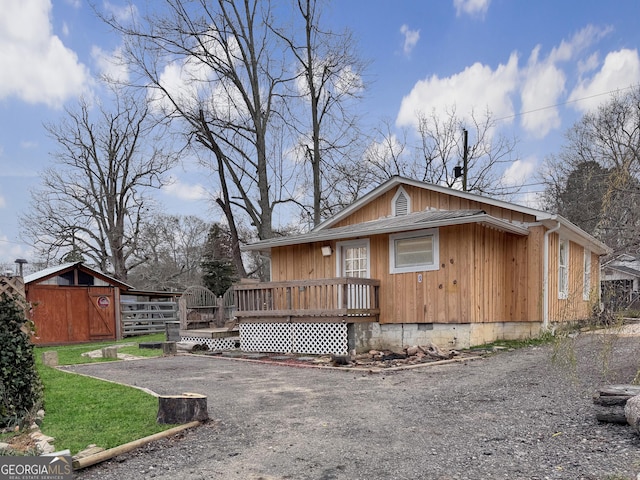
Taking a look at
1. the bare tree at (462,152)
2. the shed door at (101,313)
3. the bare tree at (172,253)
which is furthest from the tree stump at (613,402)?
the bare tree at (172,253)

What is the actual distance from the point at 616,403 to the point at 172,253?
36.5 meters

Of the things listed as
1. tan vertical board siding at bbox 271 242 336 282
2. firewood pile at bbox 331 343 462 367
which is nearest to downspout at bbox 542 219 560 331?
firewood pile at bbox 331 343 462 367

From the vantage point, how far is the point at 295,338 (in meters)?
11.3

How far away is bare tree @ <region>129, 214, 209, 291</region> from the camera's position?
34.1 m

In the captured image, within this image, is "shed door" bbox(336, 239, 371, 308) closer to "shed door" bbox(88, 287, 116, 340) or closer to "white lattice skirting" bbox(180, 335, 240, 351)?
"white lattice skirting" bbox(180, 335, 240, 351)

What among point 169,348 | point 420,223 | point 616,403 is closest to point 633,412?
point 616,403

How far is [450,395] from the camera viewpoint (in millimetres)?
5664

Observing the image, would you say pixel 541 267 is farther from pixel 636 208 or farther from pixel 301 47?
pixel 301 47

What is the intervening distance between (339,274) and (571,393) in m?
7.26

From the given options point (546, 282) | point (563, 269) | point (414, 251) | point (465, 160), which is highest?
point (465, 160)

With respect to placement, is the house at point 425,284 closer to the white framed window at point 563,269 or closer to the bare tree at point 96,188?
the white framed window at point 563,269

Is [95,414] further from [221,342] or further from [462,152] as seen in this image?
[462,152]

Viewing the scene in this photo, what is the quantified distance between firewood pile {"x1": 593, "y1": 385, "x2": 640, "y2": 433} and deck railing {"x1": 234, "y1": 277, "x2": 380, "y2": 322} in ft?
21.3
